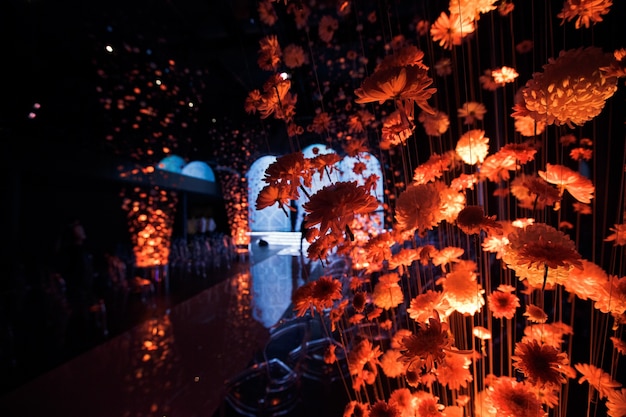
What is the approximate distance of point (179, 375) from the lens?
98.0 inches

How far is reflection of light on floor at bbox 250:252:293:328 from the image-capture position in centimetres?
399

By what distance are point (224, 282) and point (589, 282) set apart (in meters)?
5.91

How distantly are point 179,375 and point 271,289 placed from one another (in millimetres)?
2838

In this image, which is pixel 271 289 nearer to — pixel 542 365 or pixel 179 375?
pixel 179 375

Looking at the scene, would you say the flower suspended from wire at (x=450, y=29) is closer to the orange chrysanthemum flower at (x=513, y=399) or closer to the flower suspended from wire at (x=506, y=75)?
the flower suspended from wire at (x=506, y=75)

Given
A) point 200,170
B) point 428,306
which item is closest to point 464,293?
point 428,306

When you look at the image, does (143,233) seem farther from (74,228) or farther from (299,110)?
(299,110)

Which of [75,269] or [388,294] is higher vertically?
[388,294]

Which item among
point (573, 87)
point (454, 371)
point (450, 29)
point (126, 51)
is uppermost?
point (126, 51)

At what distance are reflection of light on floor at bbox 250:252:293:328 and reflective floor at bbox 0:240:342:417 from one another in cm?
4

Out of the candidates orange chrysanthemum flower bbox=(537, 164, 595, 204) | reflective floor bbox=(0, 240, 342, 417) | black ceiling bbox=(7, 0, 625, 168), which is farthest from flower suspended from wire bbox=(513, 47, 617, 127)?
black ceiling bbox=(7, 0, 625, 168)

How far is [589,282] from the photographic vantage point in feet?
2.29

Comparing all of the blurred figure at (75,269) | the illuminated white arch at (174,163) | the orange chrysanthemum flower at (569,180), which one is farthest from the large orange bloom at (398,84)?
the illuminated white arch at (174,163)

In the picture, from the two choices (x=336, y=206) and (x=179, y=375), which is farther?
(x=179, y=375)
